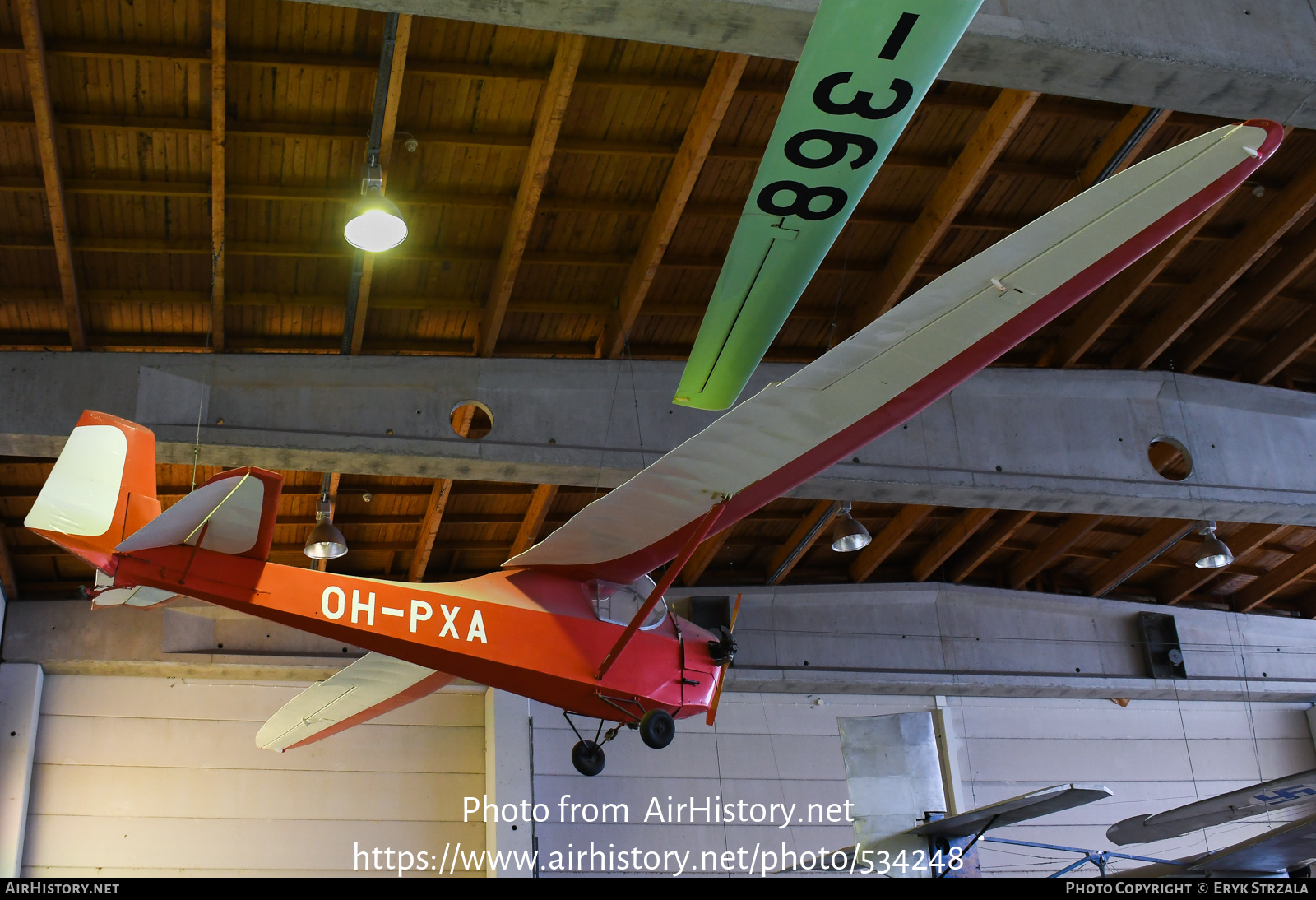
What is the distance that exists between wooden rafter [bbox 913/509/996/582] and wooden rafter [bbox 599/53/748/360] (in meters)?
7.48

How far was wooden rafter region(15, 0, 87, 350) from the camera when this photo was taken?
22.9ft

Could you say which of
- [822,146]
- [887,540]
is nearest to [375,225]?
[822,146]

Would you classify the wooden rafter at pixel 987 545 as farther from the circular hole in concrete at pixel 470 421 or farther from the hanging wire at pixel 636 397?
the circular hole in concrete at pixel 470 421

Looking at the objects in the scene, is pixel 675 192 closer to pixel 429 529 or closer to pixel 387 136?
pixel 387 136

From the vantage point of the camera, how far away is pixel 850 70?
498cm

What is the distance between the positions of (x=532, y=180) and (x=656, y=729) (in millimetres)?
4363

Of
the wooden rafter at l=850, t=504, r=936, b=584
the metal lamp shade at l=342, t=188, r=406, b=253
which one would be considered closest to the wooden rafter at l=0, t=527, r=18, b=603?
the metal lamp shade at l=342, t=188, r=406, b=253

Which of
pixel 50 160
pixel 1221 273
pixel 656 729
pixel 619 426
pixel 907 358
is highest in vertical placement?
pixel 1221 273

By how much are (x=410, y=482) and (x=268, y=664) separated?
3.17 meters

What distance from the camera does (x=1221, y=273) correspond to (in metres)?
11.2

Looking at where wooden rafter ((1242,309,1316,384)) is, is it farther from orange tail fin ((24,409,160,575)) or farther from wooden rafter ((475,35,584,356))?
orange tail fin ((24,409,160,575))

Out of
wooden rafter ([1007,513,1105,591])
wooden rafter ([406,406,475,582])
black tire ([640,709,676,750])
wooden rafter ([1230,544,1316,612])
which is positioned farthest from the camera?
wooden rafter ([1230,544,1316,612])

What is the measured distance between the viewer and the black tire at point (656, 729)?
650cm

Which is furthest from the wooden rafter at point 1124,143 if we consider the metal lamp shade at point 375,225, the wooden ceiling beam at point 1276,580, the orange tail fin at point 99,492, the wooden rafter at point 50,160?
the wooden ceiling beam at point 1276,580
